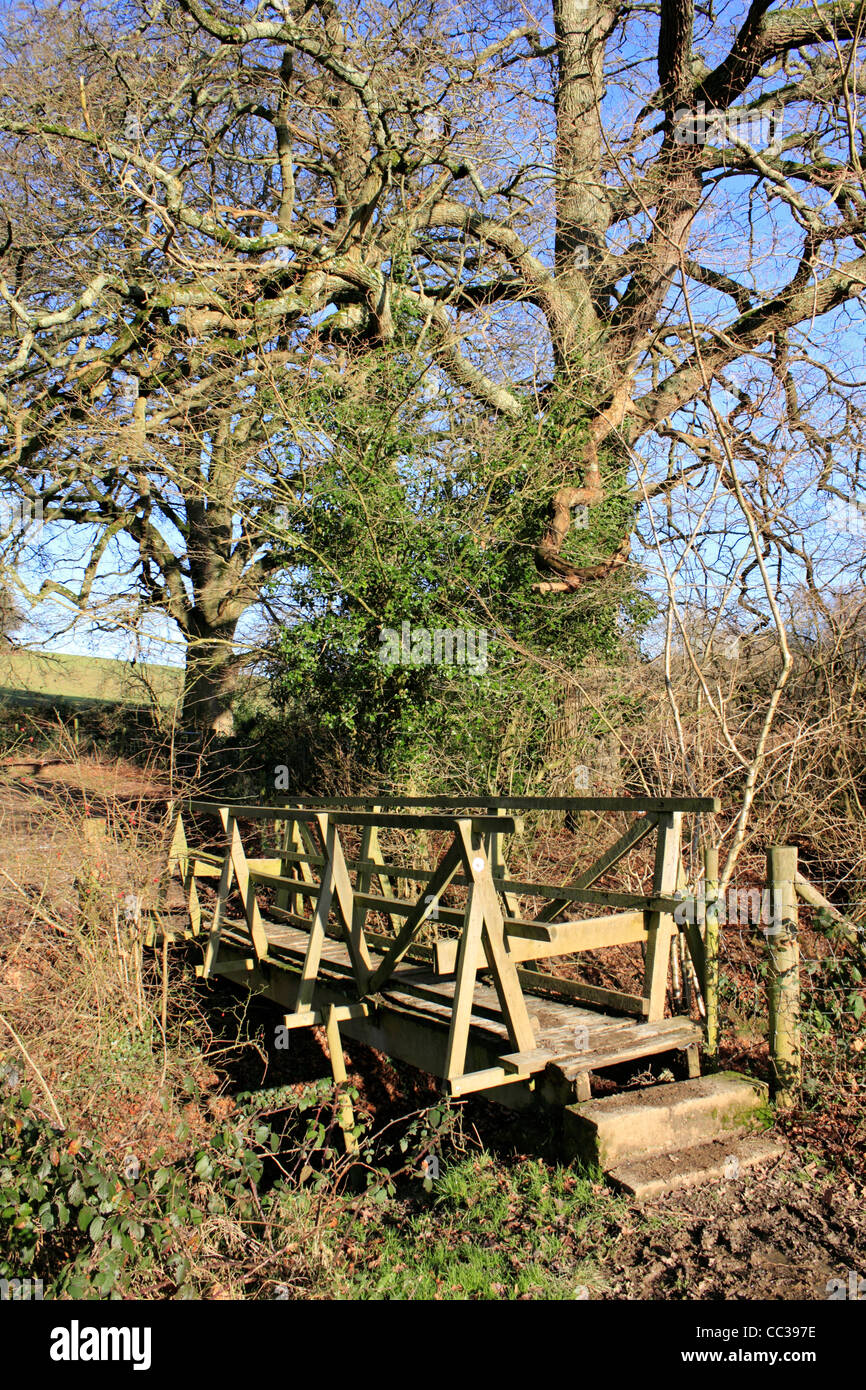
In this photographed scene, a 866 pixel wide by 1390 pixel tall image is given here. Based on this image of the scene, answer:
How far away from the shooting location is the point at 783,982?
5098 mm

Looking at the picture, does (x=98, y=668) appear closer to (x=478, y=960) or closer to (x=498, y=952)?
(x=478, y=960)

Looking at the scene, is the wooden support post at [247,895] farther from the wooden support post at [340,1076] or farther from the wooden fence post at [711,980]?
the wooden fence post at [711,980]

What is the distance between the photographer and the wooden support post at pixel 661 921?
17.5ft

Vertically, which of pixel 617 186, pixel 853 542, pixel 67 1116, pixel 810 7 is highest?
pixel 810 7

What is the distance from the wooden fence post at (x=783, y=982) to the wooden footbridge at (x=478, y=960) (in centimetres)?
43

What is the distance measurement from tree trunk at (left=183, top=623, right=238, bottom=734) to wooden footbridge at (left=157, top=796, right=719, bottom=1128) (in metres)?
4.20

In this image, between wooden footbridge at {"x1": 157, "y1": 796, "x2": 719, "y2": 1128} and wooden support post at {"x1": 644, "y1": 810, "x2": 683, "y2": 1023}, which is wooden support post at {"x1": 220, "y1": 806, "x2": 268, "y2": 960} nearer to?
wooden footbridge at {"x1": 157, "y1": 796, "x2": 719, "y2": 1128}

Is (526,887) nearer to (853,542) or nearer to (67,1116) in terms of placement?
(67,1116)

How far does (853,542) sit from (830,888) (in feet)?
9.28

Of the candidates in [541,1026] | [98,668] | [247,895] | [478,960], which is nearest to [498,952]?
[478,960]

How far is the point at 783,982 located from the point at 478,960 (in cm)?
164

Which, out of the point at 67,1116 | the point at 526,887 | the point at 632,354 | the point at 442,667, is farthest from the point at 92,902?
the point at 632,354

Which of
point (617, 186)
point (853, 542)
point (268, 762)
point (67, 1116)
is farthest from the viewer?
point (268, 762)

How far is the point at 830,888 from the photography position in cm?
758
